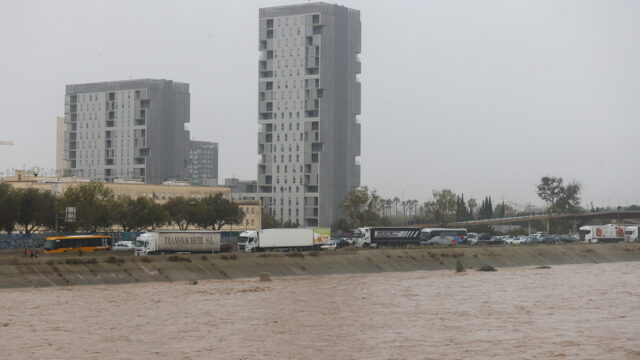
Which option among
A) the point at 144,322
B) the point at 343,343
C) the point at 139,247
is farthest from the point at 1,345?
the point at 139,247

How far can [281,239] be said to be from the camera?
11412cm

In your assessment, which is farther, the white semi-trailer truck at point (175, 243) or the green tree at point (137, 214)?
the green tree at point (137, 214)

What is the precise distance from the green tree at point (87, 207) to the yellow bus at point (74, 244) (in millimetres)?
20331

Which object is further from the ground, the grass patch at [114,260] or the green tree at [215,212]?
the green tree at [215,212]

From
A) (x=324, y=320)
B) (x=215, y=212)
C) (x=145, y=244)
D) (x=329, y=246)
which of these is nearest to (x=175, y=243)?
(x=145, y=244)

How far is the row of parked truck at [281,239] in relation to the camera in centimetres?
10250

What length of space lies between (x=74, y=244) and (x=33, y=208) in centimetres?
1803

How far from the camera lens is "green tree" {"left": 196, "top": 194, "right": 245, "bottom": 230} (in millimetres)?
160250

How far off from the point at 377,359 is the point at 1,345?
64.5 ft

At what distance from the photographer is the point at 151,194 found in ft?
612

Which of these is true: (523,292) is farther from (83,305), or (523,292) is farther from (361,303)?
(83,305)

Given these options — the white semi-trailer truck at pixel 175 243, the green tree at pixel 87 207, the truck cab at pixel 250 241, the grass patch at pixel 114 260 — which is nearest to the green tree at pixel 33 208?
the green tree at pixel 87 207

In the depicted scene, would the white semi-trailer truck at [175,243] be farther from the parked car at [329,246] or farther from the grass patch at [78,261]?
the parked car at [329,246]

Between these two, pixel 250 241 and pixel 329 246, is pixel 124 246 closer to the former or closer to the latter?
pixel 250 241
